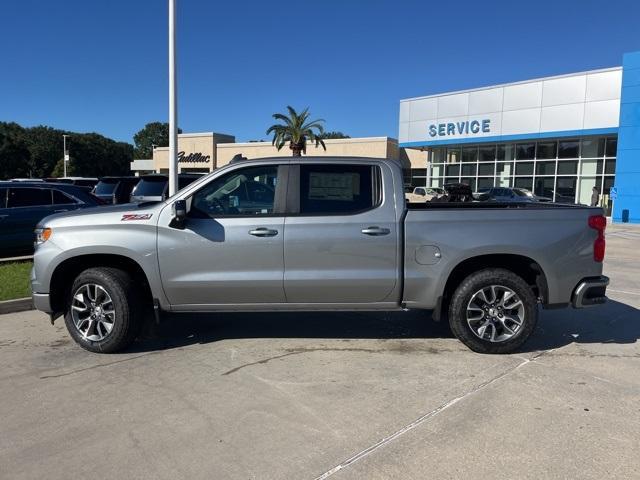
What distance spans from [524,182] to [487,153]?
3277mm

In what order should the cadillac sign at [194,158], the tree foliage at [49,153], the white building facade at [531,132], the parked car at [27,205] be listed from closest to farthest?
the parked car at [27,205], the white building facade at [531,132], the cadillac sign at [194,158], the tree foliage at [49,153]

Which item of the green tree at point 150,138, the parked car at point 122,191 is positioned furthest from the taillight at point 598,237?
the green tree at point 150,138

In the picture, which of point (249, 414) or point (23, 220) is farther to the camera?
point (23, 220)

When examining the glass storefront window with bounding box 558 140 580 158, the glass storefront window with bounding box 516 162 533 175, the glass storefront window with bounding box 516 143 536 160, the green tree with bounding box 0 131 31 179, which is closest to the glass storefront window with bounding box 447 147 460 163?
the glass storefront window with bounding box 516 143 536 160

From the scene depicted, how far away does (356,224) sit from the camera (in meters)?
5.21

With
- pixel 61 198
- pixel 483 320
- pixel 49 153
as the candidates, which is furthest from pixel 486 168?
pixel 49 153

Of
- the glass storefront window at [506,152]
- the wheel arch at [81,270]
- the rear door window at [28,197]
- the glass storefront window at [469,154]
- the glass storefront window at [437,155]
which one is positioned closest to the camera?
the wheel arch at [81,270]

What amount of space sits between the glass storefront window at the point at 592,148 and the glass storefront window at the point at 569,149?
1.01ft

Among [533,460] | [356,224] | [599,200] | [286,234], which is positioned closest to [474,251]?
[356,224]

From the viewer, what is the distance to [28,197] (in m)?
10.6

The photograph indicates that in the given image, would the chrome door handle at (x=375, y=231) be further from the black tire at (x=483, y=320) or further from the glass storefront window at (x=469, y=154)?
the glass storefront window at (x=469, y=154)

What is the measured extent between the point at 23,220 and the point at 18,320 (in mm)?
4249

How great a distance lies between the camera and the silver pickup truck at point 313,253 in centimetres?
520

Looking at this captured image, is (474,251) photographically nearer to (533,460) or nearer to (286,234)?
(286,234)
